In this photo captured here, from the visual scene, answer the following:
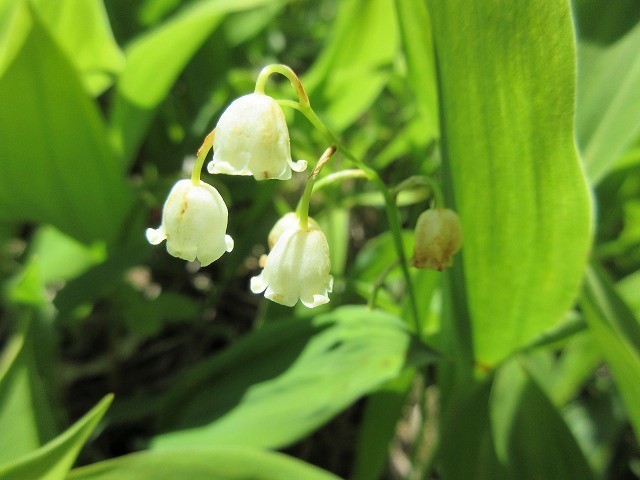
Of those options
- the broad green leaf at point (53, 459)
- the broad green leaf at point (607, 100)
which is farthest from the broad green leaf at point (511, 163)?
the broad green leaf at point (53, 459)

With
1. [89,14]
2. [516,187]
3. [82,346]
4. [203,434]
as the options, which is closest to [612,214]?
[516,187]

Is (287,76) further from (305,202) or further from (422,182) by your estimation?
(422,182)

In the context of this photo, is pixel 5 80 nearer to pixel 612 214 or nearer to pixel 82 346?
pixel 82 346

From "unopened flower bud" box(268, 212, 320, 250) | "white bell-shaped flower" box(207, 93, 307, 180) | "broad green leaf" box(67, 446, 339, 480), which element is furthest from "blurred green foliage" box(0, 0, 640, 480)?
"white bell-shaped flower" box(207, 93, 307, 180)

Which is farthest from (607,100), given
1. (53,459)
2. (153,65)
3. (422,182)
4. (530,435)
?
(53,459)

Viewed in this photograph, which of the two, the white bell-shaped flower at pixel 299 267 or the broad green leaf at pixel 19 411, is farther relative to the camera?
the broad green leaf at pixel 19 411

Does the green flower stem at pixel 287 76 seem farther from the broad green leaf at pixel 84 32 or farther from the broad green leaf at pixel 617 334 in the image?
the broad green leaf at pixel 84 32

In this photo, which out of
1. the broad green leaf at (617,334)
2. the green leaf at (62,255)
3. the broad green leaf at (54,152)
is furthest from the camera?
the green leaf at (62,255)
